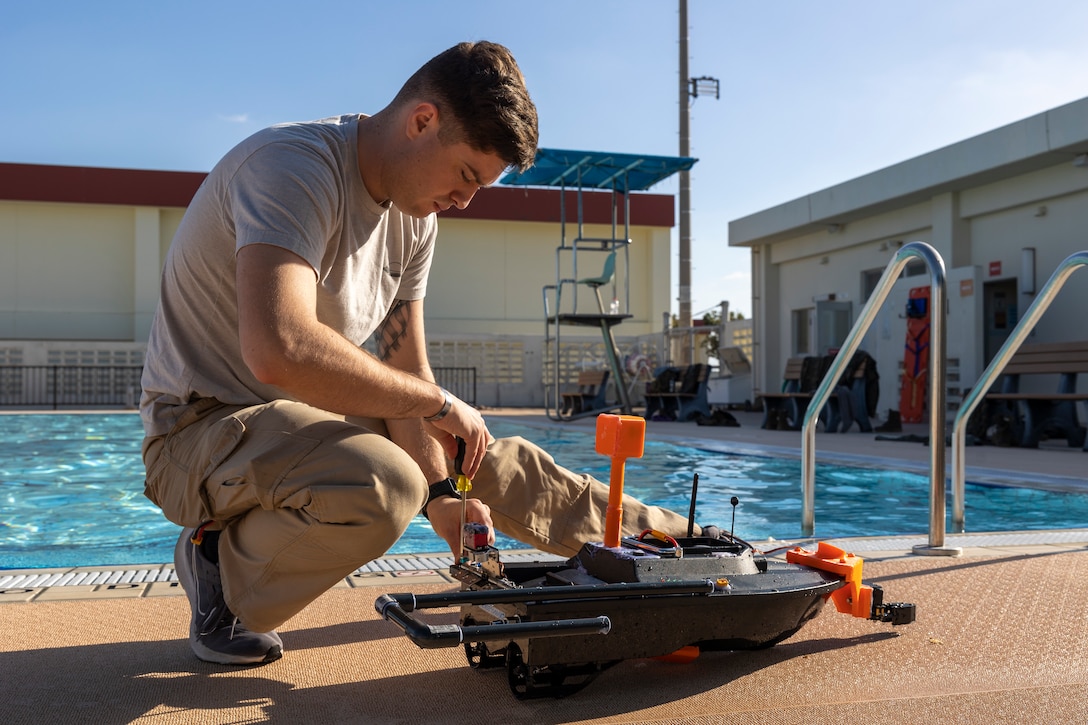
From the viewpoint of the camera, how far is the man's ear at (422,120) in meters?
1.75

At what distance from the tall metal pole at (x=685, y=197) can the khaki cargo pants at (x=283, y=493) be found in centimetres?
1584

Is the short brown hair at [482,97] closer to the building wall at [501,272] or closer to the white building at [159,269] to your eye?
the white building at [159,269]

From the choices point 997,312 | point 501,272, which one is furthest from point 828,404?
point 501,272

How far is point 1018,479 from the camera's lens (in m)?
5.38

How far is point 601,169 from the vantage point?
12266 millimetres

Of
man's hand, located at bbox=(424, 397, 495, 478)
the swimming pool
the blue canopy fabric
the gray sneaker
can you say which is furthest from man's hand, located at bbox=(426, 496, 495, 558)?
the blue canopy fabric

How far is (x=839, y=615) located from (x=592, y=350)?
17934 millimetres

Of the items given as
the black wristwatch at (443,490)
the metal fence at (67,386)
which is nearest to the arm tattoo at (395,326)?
the black wristwatch at (443,490)

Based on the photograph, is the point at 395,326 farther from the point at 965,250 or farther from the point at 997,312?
the point at 965,250

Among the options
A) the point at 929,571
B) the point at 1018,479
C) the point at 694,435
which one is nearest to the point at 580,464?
the point at 694,435

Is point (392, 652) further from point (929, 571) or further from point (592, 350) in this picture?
Answer: point (592, 350)

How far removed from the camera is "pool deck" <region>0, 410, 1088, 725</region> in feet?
5.22

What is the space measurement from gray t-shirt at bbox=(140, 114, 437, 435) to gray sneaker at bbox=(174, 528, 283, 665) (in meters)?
0.30

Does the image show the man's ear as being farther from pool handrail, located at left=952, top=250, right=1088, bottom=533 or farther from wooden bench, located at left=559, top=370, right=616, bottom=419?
wooden bench, located at left=559, top=370, right=616, bottom=419
